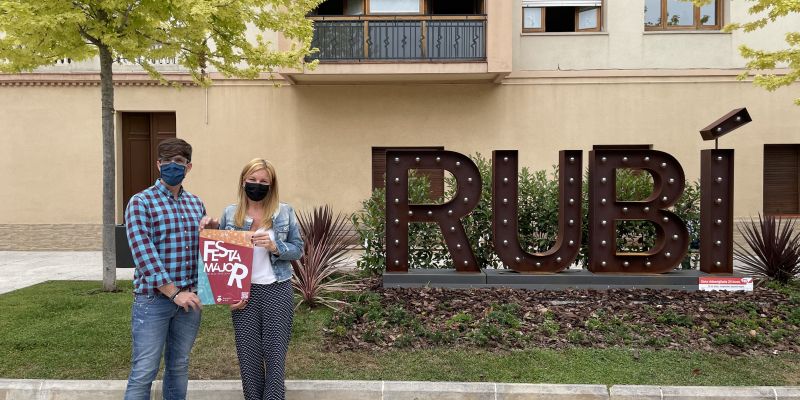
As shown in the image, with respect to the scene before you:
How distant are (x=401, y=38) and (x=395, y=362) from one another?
34.3 ft

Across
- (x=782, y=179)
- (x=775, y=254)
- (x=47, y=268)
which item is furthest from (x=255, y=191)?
(x=782, y=179)

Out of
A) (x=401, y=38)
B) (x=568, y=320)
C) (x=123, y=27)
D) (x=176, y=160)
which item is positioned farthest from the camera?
(x=401, y=38)

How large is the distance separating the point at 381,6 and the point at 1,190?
1056 centimetres

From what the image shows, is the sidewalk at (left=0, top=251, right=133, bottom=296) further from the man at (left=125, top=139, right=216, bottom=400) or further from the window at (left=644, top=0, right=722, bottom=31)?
the window at (left=644, top=0, right=722, bottom=31)

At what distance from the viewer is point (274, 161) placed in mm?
15328

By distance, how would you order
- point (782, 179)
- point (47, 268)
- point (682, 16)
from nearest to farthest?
point (47, 268)
point (682, 16)
point (782, 179)

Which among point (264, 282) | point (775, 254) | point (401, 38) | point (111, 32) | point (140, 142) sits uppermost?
point (401, 38)

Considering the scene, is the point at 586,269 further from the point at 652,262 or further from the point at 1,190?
the point at 1,190

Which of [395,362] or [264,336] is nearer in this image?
[264,336]

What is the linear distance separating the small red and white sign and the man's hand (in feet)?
22.2

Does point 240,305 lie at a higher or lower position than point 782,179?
lower

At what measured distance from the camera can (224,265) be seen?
3.70 meters

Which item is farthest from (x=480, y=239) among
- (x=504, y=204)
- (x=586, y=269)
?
(x=586, y=269)

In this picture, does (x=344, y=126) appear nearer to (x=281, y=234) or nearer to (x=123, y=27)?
(x=123, y=27)
